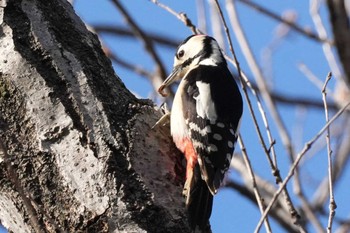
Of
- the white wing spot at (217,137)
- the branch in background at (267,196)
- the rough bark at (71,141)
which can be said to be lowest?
the rough bark at (71,141)

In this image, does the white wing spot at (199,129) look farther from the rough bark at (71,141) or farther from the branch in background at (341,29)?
the branch in background at (341,29)

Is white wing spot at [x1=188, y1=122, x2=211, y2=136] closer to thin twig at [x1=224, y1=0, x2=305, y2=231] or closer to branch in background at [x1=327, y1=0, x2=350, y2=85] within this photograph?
thin twig at [x1=224, y1=0, x2=305, y2=231]

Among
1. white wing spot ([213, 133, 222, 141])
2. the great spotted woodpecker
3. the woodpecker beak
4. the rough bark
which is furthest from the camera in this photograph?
the woodpecker beak

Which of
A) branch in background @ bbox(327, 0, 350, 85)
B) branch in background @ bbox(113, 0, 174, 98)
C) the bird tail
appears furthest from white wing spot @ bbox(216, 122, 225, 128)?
branch in background @ bbox(113, 0, 174, 98)

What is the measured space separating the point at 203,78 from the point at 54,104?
1273 mm

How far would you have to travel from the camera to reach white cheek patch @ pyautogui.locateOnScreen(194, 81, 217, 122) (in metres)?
3.34

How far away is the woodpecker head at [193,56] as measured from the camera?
13.6 ft

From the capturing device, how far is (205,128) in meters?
3.26

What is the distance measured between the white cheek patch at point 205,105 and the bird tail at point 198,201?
0.38m

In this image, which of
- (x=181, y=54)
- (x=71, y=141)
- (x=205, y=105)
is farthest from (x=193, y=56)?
(x=71, y=141)

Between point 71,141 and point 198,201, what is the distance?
0.51 m

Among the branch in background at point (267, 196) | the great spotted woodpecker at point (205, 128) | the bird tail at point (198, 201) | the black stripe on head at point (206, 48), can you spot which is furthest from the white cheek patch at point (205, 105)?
the branch in background at point (267, 196)

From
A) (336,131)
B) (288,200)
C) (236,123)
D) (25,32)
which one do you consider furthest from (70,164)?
(336,131)

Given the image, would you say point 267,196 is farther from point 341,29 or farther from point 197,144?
point 197,144
